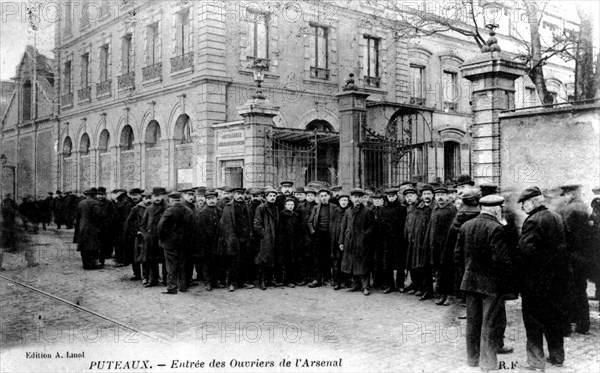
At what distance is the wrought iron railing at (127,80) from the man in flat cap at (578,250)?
19392mm

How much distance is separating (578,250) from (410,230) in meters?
2.76

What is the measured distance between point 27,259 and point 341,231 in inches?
313

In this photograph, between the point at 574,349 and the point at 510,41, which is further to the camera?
the point at 510,41

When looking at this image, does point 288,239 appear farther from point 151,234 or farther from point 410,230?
point 151,234

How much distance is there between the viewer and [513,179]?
9844 millimetres

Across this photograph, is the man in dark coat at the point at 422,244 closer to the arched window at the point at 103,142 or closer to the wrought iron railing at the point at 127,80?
the wrought iron railing at the point at 127,80

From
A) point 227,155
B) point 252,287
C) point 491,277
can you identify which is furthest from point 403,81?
point 491,277

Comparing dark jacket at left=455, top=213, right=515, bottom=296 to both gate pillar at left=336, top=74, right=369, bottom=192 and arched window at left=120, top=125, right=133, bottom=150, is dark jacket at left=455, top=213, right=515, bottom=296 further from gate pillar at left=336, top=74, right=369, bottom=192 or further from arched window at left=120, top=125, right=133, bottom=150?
arched window at left=120, top=125, right=133, bottom=150

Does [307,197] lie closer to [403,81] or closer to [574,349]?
[574,349]

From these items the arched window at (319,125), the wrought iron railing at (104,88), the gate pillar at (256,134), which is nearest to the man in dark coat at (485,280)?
the gate pillar at (256,134)

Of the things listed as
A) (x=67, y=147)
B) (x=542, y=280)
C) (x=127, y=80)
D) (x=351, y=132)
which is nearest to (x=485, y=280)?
(x=542, y=280)

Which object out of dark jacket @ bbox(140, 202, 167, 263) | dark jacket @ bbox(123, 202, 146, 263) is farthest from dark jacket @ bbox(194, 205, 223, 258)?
dark jacket @ bbox(123, 202, 146, 263)

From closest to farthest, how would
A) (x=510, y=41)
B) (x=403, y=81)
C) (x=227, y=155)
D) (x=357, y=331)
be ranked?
(x=357, y=331), (x=227, y=155), (x=403, y=81), (x=510, y=41)

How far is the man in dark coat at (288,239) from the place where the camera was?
410 inches
